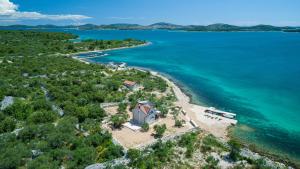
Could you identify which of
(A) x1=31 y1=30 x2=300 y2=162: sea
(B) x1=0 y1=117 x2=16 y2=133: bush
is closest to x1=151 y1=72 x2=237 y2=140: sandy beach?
(A) x1=31 y1=30 x2=300 y2=162: sea

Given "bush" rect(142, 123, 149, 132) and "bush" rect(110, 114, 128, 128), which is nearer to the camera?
"bush" rect(142, 123, 149, 132)

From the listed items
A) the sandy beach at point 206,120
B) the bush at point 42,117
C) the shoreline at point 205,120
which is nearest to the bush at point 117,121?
the bush at point 42,117

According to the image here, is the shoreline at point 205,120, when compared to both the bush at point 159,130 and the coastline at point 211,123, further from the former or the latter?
the bush at point 159,130

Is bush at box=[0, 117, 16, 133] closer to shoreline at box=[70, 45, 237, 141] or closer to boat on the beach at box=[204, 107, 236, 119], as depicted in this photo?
shoreline at box=[70, 45, 237, 141]

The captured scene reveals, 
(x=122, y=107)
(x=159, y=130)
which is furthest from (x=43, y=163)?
(x=122, y=107)

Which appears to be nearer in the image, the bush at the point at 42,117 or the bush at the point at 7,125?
the bush at the point at 7,125

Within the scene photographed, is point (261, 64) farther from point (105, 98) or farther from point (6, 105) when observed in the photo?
point (6, 105)

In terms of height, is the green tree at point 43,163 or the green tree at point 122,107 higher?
the green tree at point 43,163

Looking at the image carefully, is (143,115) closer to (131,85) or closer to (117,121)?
(117,121)

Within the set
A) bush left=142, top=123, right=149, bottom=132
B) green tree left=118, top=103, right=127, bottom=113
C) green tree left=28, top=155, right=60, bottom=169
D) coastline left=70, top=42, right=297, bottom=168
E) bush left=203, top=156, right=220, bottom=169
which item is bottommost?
coastline left=70, top=42, right=297, bottom=168
